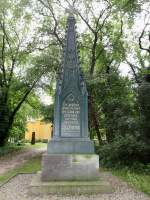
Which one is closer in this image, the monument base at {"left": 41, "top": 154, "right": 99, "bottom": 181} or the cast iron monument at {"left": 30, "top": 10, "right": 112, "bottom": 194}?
the cast iron monument at {"left": 30, "top": 10, "right": 112, "bottom": 194}

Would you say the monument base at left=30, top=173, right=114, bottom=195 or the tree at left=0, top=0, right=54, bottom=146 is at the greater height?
the tree at left=0, top=0, right=54, bottom=146

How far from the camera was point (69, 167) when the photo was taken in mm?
9391

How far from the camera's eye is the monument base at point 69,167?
933 cm

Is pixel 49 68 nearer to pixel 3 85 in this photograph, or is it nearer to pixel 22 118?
pixel 3 85

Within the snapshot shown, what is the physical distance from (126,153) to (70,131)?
17.9ft

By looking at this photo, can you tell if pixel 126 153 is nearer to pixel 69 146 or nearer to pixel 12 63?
pixel 69 146

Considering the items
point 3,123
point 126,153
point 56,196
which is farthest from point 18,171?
point 3,123

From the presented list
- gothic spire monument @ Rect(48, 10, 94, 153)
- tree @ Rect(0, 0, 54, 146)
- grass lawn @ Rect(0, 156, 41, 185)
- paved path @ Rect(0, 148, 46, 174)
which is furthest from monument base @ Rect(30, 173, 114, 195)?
tree @ Rect(0, 0, 54, 146)

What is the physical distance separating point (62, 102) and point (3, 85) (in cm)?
1633

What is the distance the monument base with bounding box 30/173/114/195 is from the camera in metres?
8.49

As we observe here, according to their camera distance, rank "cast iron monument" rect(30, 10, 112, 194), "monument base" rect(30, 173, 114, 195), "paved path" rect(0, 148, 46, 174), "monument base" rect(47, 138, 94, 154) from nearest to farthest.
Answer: "monument base" rect(30, 173, 114, 195)
"cast iron monument" rect(30, 10, 112, 194)
"monument base" rect(47, 138, 94, 154)
"paved path" rect(0, 148, 46, 174)

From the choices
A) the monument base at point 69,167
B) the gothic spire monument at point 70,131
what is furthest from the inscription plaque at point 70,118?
the monument base at point 69,167

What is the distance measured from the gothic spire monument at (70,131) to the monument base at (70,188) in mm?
481

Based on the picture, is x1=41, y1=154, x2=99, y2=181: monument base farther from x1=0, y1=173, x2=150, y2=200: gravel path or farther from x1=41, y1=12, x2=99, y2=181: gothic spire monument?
x1=0, y1=173, x2=150, y2=200: gravel path
